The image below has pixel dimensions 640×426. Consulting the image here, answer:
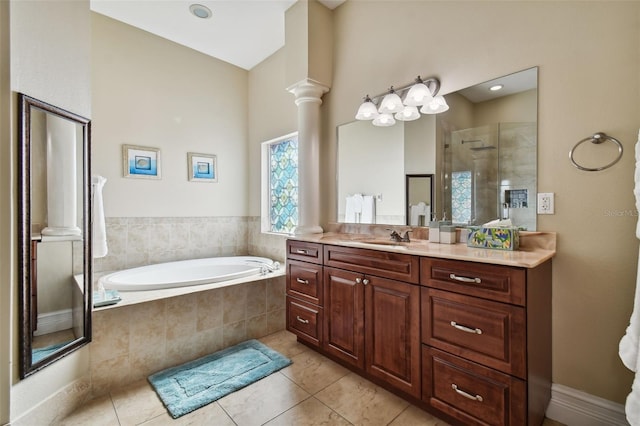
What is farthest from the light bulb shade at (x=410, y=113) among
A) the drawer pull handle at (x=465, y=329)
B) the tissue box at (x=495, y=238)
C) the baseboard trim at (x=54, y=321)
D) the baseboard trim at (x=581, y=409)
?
the baseboard trim at (x=54, y=321)

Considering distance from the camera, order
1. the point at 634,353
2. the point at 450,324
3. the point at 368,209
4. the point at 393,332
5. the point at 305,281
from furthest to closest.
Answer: the point at 368,209 < the point at 305,281 < the point at 393,332 < the point at 450,324 < the point at 634,353

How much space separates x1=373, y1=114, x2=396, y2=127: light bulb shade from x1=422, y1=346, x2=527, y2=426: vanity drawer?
5.29 feet

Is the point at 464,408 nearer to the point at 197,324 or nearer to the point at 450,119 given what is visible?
the point at 450,119

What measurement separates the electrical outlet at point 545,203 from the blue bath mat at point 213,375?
1906mm

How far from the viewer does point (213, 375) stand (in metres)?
Answer: 2.01

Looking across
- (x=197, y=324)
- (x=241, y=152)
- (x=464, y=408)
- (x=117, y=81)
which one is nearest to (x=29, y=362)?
(x=197, y=324)

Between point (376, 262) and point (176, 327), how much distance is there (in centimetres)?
155

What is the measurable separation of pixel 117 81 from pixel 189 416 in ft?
10.1

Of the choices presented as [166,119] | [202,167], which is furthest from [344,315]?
[166,119]

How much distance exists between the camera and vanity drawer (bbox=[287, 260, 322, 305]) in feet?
7.12

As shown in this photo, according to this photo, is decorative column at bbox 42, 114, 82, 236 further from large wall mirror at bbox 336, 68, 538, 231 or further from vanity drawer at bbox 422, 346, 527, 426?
vanity drawer at bbox 422, 346, 527, 426

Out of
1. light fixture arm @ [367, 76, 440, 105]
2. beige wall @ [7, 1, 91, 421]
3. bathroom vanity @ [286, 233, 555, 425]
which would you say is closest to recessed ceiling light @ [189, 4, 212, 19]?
beige wall @ [7, 1, 91, 421]

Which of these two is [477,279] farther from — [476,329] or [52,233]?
[52,233]

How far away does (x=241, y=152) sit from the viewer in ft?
12.7
